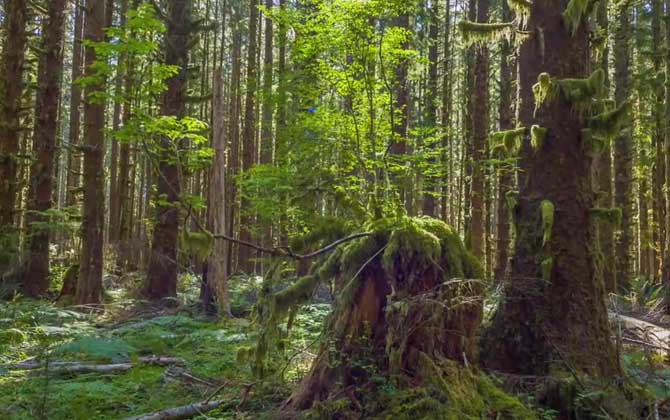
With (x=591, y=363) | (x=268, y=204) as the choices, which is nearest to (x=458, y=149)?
(x=268, y=204)

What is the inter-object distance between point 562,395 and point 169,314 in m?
7.88

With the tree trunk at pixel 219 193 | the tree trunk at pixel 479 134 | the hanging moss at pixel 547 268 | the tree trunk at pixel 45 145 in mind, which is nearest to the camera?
the hanging moss at pixel 547 268

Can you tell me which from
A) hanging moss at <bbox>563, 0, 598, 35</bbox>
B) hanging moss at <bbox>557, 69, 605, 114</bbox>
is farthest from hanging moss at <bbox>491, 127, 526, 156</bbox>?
hanging moss at <bbox>563, 0, 598, 35</bbox>

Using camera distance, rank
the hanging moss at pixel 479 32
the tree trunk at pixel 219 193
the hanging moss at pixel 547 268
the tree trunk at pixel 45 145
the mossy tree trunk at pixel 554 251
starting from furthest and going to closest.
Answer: the tree trunk at pixel 45 145, the tree trunk at pixel 219 193, the hanging moss at pixel 479 32, the hanging moss at pixel 547 268, the mossy tree trunk at pixel 554 251

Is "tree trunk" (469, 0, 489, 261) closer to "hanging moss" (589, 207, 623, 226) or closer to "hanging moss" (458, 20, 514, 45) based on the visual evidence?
"hanging moss" (458, 20, 514, 45)

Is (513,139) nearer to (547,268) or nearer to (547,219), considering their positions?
(547,219)

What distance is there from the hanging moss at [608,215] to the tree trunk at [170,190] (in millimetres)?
8911

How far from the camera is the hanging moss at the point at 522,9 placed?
6.10m

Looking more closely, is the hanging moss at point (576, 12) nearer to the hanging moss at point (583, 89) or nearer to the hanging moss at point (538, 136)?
the hanging moss at point (583, 89)

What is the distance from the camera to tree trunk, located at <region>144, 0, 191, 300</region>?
12.1 m

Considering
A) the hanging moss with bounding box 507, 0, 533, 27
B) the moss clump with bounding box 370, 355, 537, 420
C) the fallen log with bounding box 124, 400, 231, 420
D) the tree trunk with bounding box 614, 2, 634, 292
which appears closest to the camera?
the moss clump with bounding box 370, 355, 537, 420

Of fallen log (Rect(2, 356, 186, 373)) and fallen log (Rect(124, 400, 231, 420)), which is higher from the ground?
fallen log (Rect(124, 400, 231, 420))

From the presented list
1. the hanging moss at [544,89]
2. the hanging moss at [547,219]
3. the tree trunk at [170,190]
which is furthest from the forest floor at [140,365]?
the hanging moss at [544,89]

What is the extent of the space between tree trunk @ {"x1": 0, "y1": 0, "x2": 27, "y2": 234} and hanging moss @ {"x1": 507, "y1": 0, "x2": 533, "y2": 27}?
1072cm
